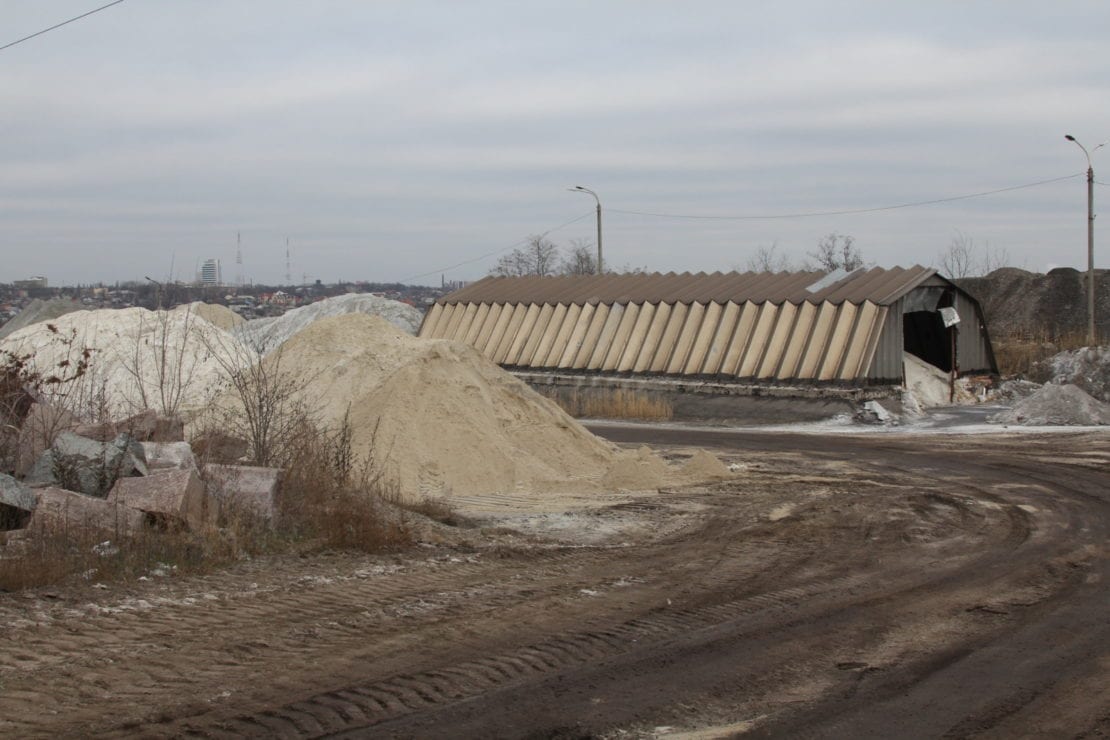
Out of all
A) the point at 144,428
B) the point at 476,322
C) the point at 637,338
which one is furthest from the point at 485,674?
the point at 476,322

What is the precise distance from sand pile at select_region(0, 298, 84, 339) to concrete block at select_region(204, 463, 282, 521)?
23.4 m

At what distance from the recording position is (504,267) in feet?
237

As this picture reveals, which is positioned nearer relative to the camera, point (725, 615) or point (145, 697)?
point (145, 697)

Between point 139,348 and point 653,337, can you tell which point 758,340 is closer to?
point 653,337

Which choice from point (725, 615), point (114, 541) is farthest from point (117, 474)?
point (725, 615)

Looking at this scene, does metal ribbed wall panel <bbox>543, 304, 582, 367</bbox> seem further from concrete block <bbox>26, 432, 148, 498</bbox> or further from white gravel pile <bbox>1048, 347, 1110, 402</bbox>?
concrete block <bbox>26, 432, 148, 498</bbox>

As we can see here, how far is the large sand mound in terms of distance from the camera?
15867 millimetres

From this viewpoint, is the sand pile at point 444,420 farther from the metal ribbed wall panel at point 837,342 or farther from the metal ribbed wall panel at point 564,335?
the metal ribbed wall panel at point 564,335

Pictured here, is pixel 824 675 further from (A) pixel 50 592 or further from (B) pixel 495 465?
(B) pixel 495 465

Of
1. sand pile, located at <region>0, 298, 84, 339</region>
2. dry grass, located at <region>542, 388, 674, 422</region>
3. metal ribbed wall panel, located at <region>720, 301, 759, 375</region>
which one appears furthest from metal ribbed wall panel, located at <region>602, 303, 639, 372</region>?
sand pile, located at <region>0, 298, 84, 339</region>

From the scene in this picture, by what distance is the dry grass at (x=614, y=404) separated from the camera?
94.5 feet

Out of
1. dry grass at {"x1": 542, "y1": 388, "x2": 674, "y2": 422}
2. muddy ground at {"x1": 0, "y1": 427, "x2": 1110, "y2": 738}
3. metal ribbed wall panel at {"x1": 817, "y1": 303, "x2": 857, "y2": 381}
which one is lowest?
muddy ground at {"x1": 0, "y1": 427, "x2": 1110, "y2": 738}

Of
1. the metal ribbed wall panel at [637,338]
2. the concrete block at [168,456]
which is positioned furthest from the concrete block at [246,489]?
the metal ribbed wall panel at [637,338]

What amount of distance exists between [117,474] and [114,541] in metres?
1.41
